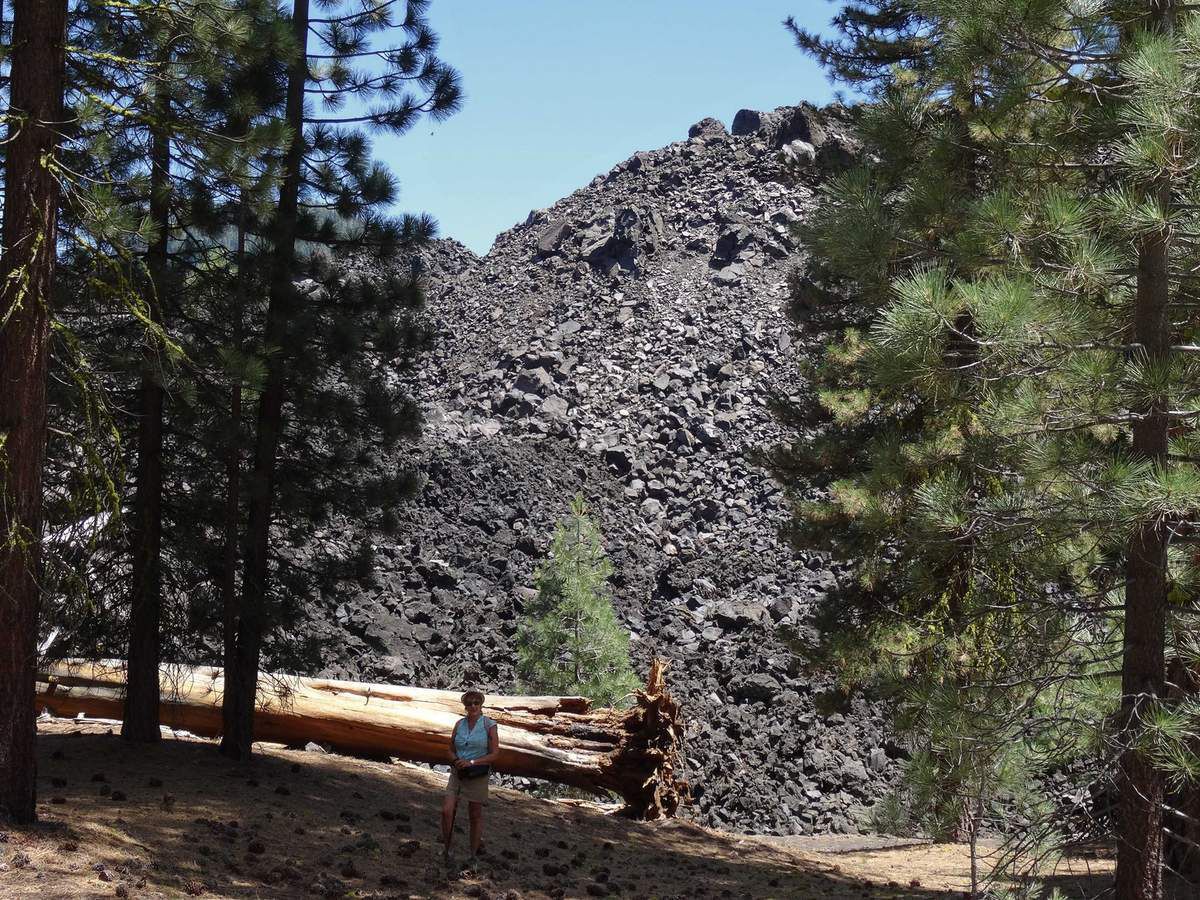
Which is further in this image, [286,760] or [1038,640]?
[286,760]

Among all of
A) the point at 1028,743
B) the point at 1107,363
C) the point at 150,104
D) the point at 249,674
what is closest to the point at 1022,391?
the point at 1107,363

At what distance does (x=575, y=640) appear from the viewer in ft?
70.6

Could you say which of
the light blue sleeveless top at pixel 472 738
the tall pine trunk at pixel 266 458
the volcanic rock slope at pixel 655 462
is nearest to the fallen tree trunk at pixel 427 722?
the volcanic rock slope at pixel 655 462

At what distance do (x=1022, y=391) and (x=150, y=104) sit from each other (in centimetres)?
648

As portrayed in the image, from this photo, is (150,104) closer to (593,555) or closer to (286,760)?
(286,760)

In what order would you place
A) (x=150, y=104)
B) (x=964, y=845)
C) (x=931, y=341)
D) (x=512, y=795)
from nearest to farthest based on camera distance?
(x=931, y=341) → (x=150, y=104) → (x=512, y=795) → (x=964, y=845)

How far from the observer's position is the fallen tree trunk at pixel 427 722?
12141 mm

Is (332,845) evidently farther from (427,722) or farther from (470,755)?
(427,722)

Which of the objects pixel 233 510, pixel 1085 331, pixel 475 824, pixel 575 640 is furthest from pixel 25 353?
pixel 575 640

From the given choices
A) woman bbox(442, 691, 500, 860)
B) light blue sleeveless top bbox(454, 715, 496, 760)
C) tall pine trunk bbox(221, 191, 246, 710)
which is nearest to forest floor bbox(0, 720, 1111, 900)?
woman bbox(442, 691, 500, 860)

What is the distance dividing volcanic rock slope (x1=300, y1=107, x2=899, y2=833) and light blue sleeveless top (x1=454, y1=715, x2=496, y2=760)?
3.07m

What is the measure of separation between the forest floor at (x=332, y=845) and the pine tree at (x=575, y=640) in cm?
743

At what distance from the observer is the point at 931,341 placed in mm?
6391

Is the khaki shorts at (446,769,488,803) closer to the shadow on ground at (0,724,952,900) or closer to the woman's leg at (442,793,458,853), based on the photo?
the woman's leg at (442,793,458,853)
